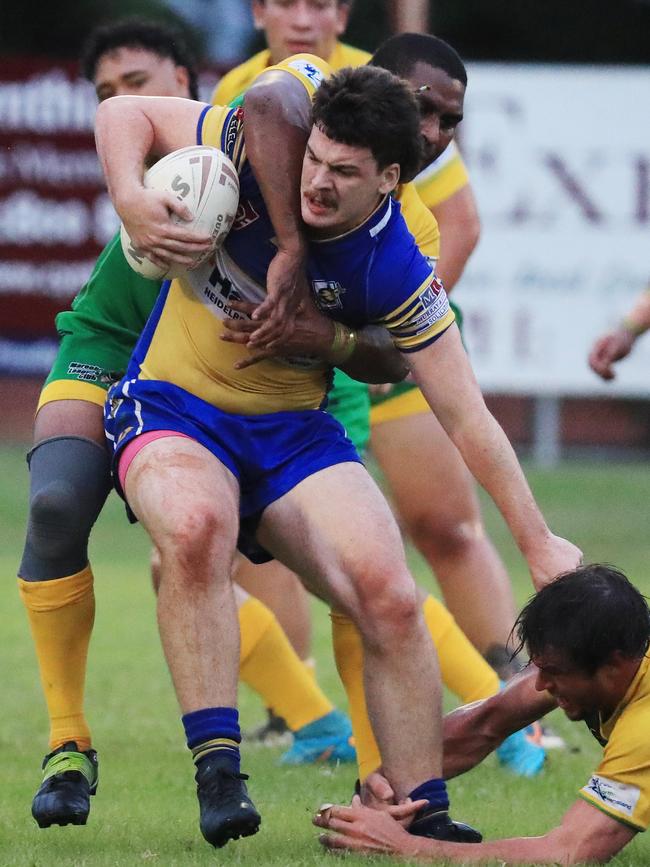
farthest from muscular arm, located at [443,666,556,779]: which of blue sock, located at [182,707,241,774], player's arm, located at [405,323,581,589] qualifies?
blue sock, located at [182,707,241,774]

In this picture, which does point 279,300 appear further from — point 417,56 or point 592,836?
point 592,836

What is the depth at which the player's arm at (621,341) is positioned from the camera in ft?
22.4

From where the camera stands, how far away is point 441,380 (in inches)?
183

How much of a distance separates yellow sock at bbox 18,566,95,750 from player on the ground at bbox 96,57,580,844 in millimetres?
558

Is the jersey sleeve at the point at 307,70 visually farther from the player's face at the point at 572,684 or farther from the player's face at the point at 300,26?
the player's face at the point at 300,26

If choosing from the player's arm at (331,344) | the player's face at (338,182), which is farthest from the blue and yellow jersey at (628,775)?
the player's face at (338,182)

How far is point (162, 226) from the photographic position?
4.52 meters

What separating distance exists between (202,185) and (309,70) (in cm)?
49

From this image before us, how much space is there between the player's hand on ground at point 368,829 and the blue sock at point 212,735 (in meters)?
0.31

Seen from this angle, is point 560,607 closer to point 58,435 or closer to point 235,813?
point 235,813

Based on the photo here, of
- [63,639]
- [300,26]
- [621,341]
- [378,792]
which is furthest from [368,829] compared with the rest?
[300,26]

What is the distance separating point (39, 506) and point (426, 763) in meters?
1.30

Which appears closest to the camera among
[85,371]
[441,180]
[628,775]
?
[628,775]

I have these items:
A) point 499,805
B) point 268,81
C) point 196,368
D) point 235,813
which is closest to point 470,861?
point 235,813
